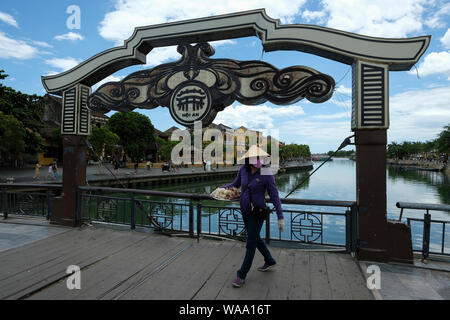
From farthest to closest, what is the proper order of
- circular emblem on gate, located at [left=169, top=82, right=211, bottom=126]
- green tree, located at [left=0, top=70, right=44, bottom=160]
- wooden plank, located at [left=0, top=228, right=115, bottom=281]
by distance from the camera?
1. green tree, located at [left=0, top=70, right=44, bottom=160]
2. circular emblem on gate, located at [left=169, top=82, right=211, bottom=126]
3. wooden plank, located at [left=0, top=228, right=115, bottom=281]

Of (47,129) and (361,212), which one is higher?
(47,129)

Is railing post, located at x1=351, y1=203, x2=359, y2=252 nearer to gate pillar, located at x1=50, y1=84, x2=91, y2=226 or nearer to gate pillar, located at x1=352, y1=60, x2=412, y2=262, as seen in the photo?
gate pillar, located at x1=352, y1=60, x2=412, y2=262

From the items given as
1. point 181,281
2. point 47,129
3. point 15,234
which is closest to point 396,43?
point 181,281

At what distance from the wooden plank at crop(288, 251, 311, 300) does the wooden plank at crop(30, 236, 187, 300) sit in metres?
2.07

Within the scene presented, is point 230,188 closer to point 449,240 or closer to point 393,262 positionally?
point 393,262

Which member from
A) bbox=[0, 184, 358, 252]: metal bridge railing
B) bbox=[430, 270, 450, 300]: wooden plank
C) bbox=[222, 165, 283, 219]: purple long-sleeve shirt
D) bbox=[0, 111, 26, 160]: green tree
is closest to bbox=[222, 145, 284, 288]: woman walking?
bbox=[222, 165, 283, 219]: purple long-sleeve shirt

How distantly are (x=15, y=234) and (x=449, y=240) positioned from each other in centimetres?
1433

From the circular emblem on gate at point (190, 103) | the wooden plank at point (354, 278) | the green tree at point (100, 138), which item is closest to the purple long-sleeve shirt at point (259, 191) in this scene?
the wooden plank at point (354, 278)

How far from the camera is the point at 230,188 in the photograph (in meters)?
3.73

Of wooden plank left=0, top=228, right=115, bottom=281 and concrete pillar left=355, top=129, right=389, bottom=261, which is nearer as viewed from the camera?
wooden plank left=0, top=228, right=115, bottom=281

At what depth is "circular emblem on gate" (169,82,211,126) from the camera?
5.22 meters

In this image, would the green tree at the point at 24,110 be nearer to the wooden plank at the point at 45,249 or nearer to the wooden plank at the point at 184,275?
the wooden plank at the point at 45,249

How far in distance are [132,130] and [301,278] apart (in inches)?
1413

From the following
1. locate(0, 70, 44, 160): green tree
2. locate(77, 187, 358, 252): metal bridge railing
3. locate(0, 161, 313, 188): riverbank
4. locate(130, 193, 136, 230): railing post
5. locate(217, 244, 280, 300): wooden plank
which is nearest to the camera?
locate(217, 244, 280, 300): wooden plank
